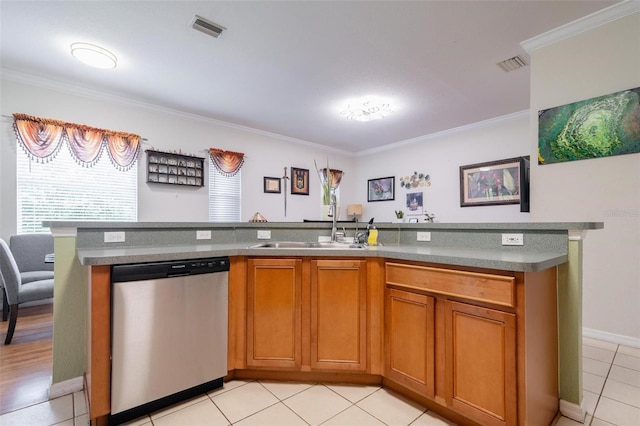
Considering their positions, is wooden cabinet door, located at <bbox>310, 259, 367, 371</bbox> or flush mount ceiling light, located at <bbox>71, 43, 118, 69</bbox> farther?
flush mount ceiling light, located at <bbox>71, 43, 118, 69</bbox>

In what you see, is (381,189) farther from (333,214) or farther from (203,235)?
(203,235)

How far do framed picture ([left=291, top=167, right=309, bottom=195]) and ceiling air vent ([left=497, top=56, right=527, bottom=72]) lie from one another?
3.82 m

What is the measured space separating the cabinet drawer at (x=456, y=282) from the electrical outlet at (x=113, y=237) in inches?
72.6

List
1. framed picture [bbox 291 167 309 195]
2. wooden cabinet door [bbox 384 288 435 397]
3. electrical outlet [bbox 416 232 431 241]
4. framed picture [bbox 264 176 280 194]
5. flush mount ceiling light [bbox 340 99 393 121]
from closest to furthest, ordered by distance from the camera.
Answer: wooden cabinet door [bbox 384 288 435 397]
electrical outlet [bbox 416 232 431 241]
flush mount ceiling light [bbox 340 99 393 121]
framed picture [bbox 264 176 280 194]
framed picture [bbox 291 167 309 195]

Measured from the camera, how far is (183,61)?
3039 mm

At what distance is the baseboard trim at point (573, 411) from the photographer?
1.54 m

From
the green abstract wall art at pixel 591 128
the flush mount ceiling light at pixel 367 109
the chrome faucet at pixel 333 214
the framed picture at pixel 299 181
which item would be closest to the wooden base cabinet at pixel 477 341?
the chrome faucet at pixel 333 214

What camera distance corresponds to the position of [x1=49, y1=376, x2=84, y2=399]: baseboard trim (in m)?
1.75

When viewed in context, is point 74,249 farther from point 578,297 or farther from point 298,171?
point 298,171

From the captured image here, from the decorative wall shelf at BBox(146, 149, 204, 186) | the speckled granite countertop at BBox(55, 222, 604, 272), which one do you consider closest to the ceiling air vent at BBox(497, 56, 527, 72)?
the speckled granite countertop at BBox(55, 222, 604, 272)

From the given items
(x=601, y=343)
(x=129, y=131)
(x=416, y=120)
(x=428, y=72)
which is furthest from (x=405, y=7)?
(x=129, y=131)

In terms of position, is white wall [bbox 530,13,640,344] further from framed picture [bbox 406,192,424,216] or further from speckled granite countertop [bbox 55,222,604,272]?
framed picture [bbox 406,192,424,216]

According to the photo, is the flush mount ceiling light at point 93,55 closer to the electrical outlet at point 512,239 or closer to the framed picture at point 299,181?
the framed picture at point 299,181

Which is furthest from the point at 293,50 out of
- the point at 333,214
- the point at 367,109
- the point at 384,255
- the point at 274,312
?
the point at 274,312
